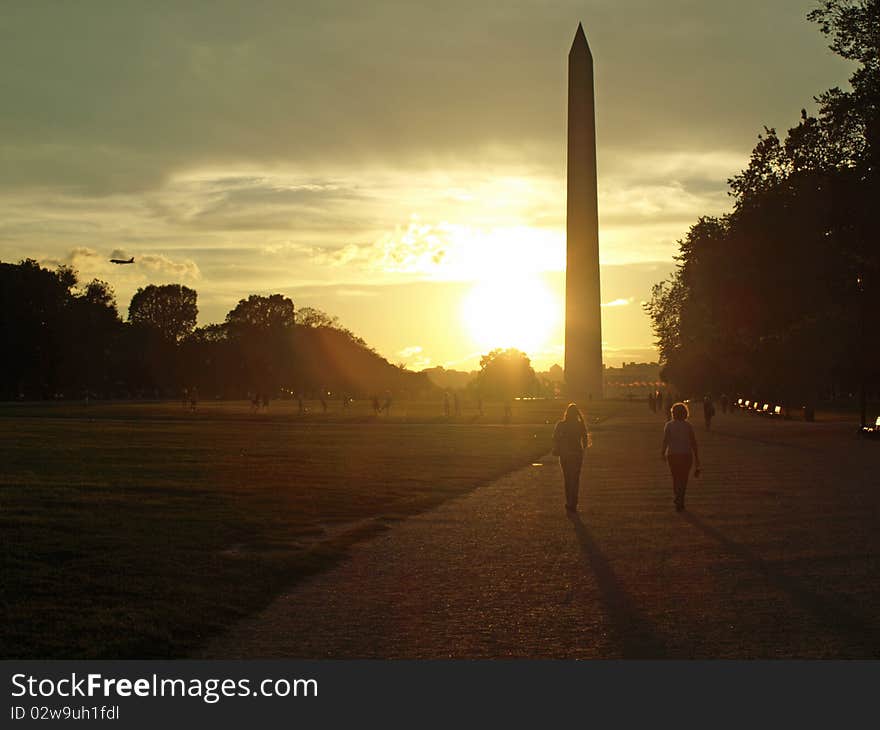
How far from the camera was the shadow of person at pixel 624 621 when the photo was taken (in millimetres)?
8617

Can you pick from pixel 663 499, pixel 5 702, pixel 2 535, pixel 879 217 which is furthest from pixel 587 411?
Result: pixel 5 702

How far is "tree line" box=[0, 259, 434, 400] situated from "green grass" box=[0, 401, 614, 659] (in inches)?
2862

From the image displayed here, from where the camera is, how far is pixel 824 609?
1027 centimetres

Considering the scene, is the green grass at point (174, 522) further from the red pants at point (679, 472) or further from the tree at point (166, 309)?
the tree at point (166, 309)

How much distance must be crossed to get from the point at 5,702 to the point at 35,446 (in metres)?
28.0

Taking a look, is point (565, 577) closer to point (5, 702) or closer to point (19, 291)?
point (5, 702)

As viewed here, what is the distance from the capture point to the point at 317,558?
1373 cm

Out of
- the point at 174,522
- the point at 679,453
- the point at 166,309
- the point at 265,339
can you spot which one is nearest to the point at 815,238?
the point at 679,453

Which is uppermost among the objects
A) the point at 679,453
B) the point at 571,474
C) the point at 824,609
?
the point at 679,453

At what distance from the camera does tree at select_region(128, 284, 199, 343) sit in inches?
6112

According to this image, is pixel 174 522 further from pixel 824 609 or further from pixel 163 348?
pixel 163 348

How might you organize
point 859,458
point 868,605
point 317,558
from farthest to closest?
point 859,458
point 317,558
point 868,605

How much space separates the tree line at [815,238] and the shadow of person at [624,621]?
91.6 feet

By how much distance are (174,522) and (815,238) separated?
101 ft
